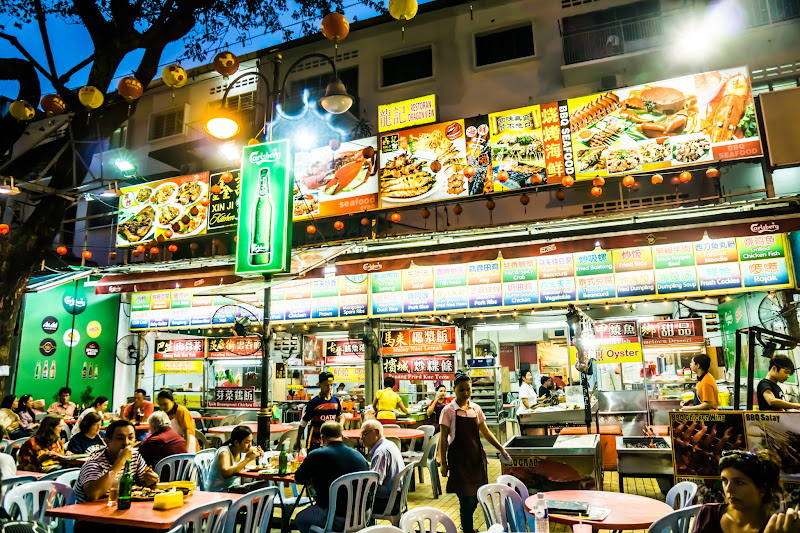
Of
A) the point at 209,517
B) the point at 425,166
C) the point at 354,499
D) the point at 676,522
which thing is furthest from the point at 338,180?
the point at 676,522

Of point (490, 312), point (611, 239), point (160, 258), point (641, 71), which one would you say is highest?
point (641, 71)

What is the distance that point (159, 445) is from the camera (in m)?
5.93

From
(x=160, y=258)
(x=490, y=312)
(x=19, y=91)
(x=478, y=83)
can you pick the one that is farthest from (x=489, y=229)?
(x=160, y=258)

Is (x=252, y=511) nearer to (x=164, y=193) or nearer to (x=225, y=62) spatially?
(x=225, y=62)

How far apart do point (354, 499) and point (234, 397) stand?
30.7 feet

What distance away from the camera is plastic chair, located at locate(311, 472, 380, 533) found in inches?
185

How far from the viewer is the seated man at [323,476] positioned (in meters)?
4.83

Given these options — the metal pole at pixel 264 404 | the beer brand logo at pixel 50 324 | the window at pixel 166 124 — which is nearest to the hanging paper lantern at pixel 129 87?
the metal pole at pixel 264 404

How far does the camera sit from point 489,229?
10.4m

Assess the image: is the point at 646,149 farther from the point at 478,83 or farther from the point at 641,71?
the point at 478,83

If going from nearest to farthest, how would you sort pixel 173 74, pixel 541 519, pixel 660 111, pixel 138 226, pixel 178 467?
pixel 541 519
pixel 178 467
pixel 173 74
pixel 660 111
pixel 138 226

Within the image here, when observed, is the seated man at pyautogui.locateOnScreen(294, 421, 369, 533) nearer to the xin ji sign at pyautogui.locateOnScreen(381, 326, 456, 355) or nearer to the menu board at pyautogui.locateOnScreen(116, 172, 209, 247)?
the xin ji sign at pyautogui.locateOnScreen(381, 326, 456, 355)

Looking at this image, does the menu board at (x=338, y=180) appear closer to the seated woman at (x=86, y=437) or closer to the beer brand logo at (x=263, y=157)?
the beer brand logo at (x=263, y=157)

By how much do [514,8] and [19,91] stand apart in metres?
11.4
